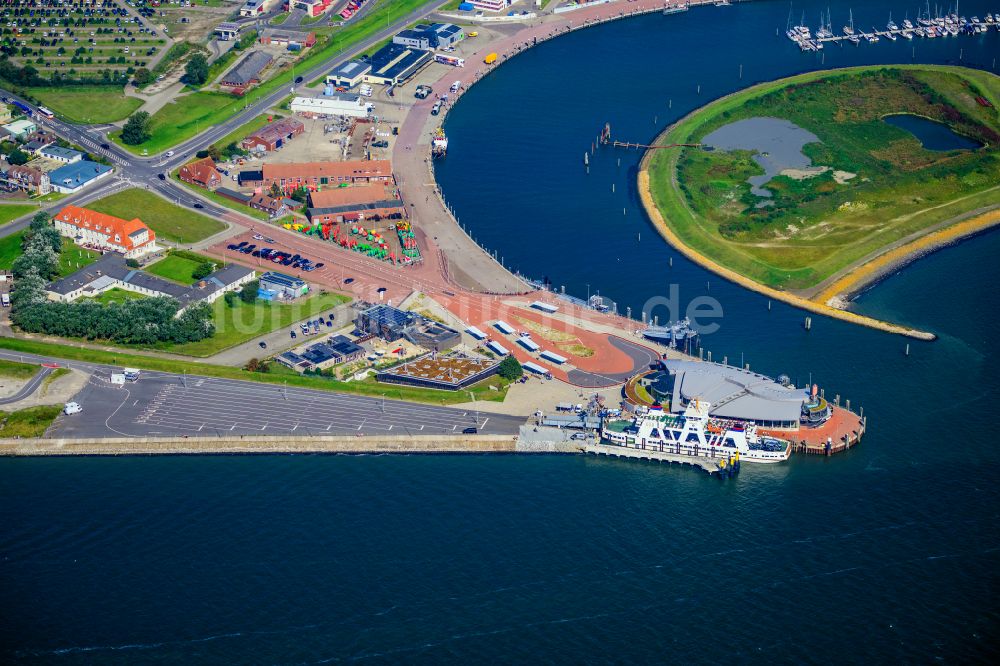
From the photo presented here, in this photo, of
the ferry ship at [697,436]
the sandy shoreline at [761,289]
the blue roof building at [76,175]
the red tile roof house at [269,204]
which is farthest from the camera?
the blue roof building at [76,175]

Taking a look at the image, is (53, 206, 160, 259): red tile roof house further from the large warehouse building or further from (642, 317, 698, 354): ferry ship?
the large warehouse building

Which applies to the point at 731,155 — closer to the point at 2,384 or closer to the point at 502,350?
the point at 502,350

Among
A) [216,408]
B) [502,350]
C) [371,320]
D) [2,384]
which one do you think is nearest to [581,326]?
[502,350]

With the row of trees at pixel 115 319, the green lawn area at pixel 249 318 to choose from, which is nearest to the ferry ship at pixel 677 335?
the green lawn area at pixel 249 318

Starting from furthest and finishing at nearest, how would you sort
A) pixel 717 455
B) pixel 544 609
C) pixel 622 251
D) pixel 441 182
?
pixel 441 182, pixel 622 251, pixel 717 455, pixel 544 609

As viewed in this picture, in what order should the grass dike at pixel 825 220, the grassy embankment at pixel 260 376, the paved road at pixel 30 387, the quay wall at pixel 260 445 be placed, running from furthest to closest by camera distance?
the grass dike at pixel 825 220, the paved road at pixel 30 387, the grassy embankment at pixel 260 376, the quay wall at pixel 260 445

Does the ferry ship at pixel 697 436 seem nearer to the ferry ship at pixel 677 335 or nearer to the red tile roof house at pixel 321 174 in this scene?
the ferry ship at pixel 677 335

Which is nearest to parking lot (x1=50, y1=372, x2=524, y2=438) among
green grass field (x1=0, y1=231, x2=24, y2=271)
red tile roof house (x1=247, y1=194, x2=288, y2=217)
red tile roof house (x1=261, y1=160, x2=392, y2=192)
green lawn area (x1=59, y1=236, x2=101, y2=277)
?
green lawn area (x1=59, y1=236, x2=101, y2=277)
